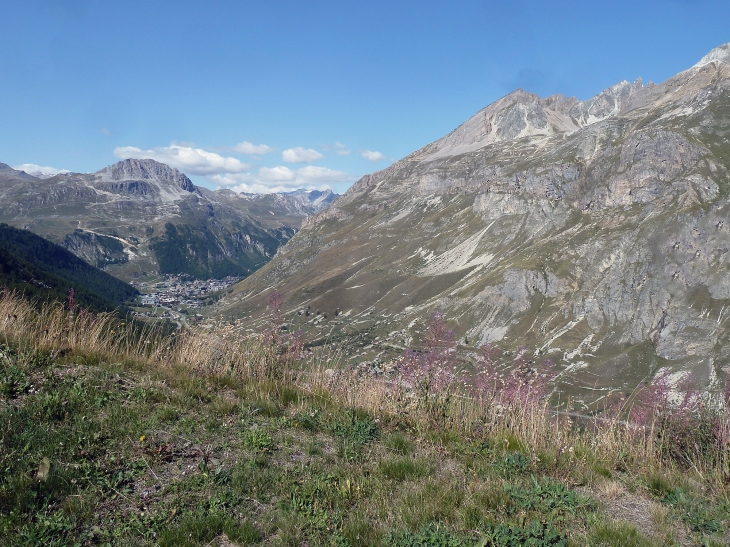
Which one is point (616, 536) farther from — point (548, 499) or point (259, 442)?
point (259, 442)

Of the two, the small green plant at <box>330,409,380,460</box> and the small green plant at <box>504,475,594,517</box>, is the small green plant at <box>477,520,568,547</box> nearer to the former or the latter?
the small green plant at <box>504,475,594,517</box>

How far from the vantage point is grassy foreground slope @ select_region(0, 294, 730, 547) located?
4.53 meters

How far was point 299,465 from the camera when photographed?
585cm

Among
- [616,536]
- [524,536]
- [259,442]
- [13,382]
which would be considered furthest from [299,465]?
[13,382]

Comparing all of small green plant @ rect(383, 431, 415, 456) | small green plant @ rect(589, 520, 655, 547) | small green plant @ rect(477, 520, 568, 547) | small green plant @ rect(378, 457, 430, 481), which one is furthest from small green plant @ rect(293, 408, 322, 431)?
small green plant @ rect(589, 520, 655, 547)

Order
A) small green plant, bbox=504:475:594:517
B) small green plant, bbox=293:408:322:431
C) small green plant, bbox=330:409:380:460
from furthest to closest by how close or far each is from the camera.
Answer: small green plant, bbox=293:408:322:431
small green plant, bbox=330:409:380:460
small green plant, bbox=504:475:594:517

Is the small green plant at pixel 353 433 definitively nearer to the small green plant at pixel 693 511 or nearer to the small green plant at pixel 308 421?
the small green plant at pixel 308 421

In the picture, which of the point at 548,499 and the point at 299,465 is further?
the point at 299,465

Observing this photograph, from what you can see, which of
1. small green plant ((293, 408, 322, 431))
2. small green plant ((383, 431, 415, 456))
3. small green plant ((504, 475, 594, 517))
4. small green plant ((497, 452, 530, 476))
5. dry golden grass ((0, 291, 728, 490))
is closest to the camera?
small green plant ((504, 475, 594, 517))

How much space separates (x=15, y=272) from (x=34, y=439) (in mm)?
165783

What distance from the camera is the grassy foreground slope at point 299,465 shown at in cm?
453

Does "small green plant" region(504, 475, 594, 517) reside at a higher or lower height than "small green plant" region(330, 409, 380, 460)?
lower

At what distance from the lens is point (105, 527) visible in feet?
14.5

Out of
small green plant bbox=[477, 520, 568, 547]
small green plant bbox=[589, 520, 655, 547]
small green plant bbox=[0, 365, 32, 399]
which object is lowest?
small green plant bbox=[589, 520, 655, 547]
